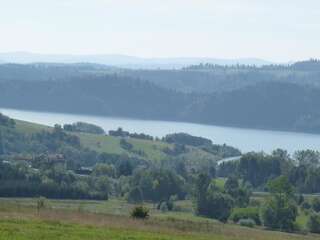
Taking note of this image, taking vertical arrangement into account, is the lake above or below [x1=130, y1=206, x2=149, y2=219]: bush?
below

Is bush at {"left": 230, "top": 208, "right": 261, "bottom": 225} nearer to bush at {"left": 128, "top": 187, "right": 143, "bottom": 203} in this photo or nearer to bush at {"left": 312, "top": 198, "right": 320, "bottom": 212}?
bush at {"left": 312, "top": 198, "right": 320, "bottom": 212}

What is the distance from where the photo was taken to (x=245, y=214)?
4828 cm

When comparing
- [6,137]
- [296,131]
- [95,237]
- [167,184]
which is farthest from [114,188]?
[296,131]

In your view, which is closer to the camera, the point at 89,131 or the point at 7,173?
the point at 7,173

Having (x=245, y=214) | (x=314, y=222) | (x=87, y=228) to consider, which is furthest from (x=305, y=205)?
(x=87, y=228)

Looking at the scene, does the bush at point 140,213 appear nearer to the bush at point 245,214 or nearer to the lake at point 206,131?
the bush at point 245,214

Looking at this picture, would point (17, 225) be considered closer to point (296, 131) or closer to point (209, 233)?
point (209, 233)

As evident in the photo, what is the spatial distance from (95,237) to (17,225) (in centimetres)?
147

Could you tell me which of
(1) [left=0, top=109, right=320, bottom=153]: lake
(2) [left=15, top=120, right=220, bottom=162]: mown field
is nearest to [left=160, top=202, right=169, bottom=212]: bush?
(2) [left=15, top=120, right=220, bottom=162]: mown field

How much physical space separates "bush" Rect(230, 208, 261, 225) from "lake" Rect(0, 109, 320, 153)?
3566 inches

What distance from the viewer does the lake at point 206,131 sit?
155 m

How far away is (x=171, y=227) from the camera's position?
63.5 ft

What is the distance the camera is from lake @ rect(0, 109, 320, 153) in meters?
155

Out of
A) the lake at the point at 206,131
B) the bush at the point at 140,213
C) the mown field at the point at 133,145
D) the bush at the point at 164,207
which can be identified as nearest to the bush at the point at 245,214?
the bush at the point at 164,207
